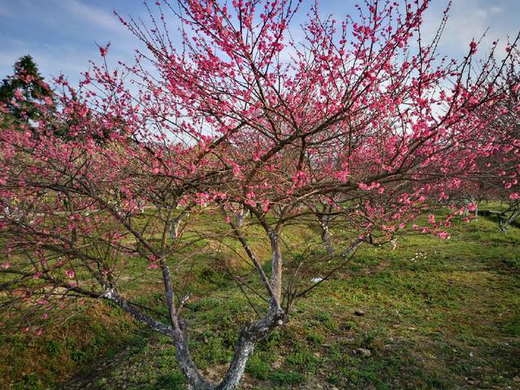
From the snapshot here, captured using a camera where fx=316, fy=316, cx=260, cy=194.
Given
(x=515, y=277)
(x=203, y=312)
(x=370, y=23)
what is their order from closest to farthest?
(x=370, y=23) < (x=203, y=312) < (x=515, y=277)

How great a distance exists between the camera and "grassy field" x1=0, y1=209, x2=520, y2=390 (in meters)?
6.19

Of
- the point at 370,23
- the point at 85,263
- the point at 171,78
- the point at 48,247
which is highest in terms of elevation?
the point at 370,23

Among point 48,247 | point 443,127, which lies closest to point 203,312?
point 48,247

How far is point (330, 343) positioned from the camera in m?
7.38

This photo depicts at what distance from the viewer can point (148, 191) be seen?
17.3 feet

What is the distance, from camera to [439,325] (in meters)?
8.35

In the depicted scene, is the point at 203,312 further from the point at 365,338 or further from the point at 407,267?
the point at 407,267

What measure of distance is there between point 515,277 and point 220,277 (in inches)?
427

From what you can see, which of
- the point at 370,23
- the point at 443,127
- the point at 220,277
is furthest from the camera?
the point at 220,277

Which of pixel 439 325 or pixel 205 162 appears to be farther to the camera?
pixel 439 325

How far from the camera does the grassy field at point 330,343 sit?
619 centimetres

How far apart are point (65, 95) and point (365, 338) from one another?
829 centimetres

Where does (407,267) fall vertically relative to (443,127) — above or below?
below

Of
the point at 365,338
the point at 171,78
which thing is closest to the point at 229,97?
the point at 171,78
